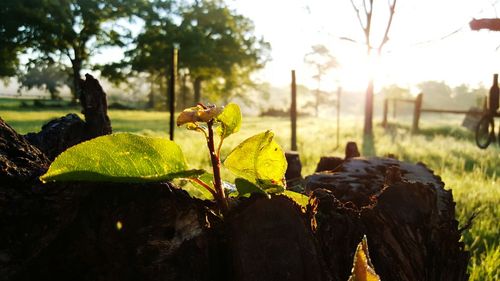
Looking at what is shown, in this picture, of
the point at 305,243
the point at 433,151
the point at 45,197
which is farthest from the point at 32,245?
the point at 433,151

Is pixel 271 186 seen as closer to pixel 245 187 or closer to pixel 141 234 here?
pixel 245 187

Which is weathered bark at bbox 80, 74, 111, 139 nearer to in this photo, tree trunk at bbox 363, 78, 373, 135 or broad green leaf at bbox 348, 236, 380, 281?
broad green leaf at bbox 348, 236, 380, 281

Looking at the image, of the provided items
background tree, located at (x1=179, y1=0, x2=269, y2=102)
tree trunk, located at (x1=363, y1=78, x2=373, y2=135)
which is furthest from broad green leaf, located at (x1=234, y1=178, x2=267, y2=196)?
background tree, located at (x1=179, y1=0, x2=269, y2=102)

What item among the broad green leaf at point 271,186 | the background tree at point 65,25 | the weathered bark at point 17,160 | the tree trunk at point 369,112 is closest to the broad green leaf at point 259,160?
the broad green leaf at point 271,186

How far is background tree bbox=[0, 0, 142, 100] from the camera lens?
32.6 m

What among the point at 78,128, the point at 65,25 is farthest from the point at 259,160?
the point at 65,25

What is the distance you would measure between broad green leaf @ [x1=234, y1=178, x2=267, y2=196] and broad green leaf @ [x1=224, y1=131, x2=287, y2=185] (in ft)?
0.22

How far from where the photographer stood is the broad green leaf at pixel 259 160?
1.15m

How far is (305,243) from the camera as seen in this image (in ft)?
3.56

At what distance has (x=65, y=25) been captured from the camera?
36.3 metres

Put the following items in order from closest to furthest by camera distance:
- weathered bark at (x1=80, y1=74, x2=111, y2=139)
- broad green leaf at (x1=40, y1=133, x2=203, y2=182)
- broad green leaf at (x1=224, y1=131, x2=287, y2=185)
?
broad green leaf at (x1=40, y1=133, x2=203, y2=182), broad green leaf at (x1=224, y1=131, x2=287, y2=185), weathered bark at (x1=80, y1=74, x2=111, y2=139)

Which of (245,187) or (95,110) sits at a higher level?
(95,110)

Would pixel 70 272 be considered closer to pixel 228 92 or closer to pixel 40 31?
pixel 40 31

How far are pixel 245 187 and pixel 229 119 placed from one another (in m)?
0.18
